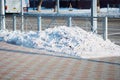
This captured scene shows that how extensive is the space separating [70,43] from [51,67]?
3.03 m

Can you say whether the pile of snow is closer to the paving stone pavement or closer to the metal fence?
the paving stone pavement

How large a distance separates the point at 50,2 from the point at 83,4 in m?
8.12

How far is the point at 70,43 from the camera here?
12.8 m

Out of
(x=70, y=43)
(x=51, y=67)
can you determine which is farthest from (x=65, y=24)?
(x=51, y=67)

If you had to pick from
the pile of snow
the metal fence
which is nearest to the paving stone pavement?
the pile of snow

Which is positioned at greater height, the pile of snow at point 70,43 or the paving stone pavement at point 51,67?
the pile of snow at point 70,43

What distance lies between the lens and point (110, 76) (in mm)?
8859

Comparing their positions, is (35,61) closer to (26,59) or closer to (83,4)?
(26,59)

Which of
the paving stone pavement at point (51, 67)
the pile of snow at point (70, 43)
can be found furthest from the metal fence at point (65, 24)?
the paving stone pavement at point (51, 67)

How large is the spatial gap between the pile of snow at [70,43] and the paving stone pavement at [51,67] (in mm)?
629

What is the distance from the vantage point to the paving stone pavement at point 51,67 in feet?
28.9

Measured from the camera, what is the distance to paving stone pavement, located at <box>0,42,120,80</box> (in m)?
8.81

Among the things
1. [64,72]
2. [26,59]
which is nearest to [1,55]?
[26,59]

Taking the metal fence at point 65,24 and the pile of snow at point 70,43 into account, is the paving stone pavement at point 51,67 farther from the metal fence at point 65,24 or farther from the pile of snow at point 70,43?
the metal fence at point 65,24
